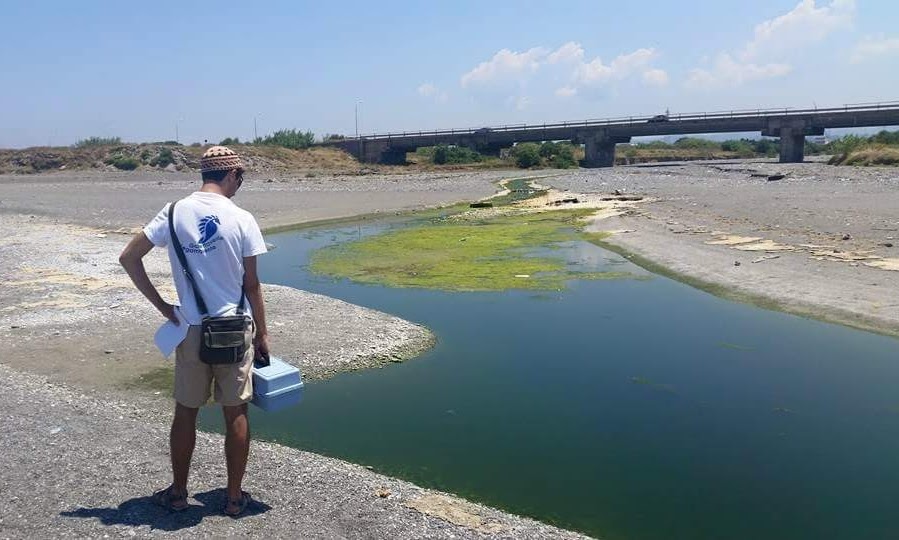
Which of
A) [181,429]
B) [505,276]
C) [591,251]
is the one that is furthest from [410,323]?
[591,251]

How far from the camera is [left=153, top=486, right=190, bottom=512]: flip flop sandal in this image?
616cm

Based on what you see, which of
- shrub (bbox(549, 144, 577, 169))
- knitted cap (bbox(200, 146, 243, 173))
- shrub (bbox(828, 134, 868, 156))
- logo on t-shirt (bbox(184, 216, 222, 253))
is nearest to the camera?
logo on t-shirt (bbox(184, 216, 222, 253))

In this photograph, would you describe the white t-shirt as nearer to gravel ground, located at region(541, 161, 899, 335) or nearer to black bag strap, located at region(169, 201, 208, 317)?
black bag strap, located at region(169, 201, 208, 317)

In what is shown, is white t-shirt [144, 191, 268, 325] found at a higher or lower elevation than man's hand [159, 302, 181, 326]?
higher

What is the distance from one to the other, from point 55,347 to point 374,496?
8.08 meters

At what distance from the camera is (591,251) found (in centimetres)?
2458

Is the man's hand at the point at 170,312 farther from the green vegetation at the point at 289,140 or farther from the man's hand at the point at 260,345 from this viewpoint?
the green vegetation at the point at 289,140

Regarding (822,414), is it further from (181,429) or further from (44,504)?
(44,504)

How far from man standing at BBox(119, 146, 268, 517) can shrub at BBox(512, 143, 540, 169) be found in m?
85.4

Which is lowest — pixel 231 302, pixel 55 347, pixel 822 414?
pixel 822 414

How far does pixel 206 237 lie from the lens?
18.5 feet

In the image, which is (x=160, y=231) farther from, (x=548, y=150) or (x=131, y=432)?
(x=548, y=150)

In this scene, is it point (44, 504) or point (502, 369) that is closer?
point (44, 504)

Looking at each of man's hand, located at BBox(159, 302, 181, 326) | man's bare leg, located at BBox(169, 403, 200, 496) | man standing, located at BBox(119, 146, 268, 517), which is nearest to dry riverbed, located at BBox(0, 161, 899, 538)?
man's bare leg, located at BBox(169, 403, 200, 496)
